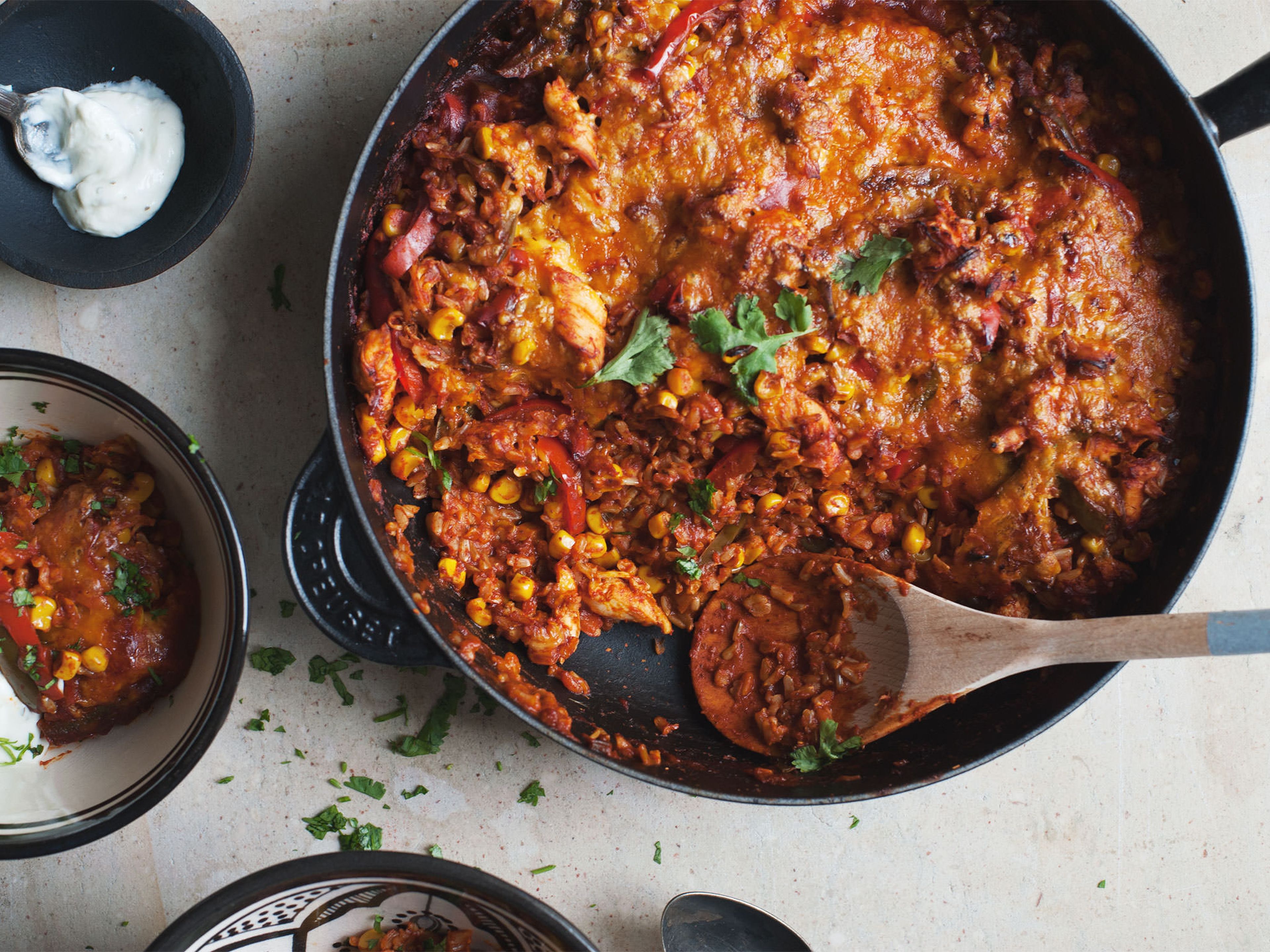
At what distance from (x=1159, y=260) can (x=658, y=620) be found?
2.37m

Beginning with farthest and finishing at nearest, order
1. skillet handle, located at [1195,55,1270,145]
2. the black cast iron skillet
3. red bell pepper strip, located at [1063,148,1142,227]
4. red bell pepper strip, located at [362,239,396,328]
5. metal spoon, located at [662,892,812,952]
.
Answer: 1. metal spoon, located at [662,892,812,952]
2. red bell pepper strip, located at [362,239,396,328]
3. red bell pepper strip, located at [1063,148,1142,227]
4. the black cast iron skillet
5. skillet handle, located at [1195,55,1270,145]

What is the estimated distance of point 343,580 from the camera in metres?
3.18

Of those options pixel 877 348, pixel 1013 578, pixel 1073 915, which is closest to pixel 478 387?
pixel 877 348

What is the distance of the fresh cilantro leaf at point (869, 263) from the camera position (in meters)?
3.04

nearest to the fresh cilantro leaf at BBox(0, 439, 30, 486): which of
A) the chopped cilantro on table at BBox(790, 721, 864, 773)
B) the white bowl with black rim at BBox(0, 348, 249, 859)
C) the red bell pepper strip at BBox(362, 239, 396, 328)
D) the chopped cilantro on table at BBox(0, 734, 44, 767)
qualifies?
the white bowl with black rim at BBox(0, 348, 249, 859)

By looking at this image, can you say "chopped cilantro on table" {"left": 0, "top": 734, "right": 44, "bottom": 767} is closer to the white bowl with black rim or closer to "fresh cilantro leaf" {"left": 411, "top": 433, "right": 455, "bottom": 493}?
the white bowl with black rim

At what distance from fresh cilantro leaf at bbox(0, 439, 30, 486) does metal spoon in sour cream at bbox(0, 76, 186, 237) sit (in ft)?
3.04

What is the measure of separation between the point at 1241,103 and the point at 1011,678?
224 cm

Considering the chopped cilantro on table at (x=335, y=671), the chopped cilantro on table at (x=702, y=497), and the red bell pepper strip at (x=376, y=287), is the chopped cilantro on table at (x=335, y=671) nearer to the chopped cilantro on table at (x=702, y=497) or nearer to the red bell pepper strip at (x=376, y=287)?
the red bell pepper strip at (x=376, y=287)

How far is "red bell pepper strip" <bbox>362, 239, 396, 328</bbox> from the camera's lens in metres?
3.24

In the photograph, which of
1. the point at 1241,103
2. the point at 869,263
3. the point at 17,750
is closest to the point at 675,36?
the point at 869,263

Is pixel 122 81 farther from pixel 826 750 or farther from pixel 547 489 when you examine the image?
pixel 826 750

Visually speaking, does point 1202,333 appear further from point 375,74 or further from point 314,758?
point 314,758

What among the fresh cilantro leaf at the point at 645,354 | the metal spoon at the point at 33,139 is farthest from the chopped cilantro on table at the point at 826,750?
the metal spoon at the point at 33,139
